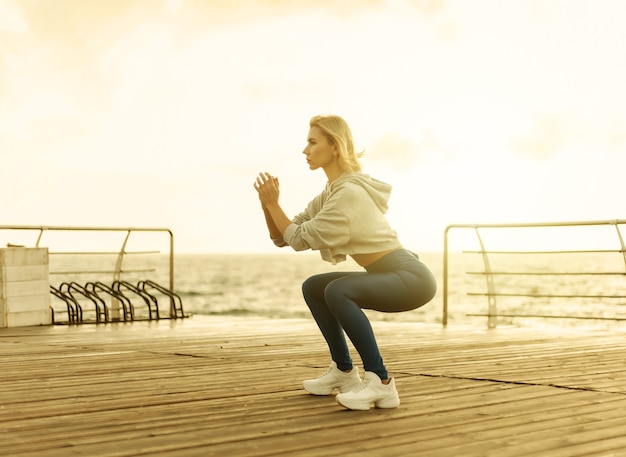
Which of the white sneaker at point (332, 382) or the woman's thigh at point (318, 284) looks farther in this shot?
the white sneaker at point (332, 382)

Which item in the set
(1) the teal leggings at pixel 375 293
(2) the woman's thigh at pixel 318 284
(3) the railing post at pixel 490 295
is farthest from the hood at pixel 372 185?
(3) the railing post at pixel 490 295

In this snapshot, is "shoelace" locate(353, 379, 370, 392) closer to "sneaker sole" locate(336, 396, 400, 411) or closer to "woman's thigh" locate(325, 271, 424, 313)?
"sneaker sole" locate(336, 396, 400, 411)

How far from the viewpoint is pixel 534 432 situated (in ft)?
12.1

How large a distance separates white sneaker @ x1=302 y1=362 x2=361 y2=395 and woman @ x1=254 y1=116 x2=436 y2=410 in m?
0.29

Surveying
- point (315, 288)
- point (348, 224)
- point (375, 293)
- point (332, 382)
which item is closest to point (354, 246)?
point (348, 224)

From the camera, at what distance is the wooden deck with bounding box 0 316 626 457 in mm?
3459

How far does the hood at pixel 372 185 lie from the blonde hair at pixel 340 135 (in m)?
0.06

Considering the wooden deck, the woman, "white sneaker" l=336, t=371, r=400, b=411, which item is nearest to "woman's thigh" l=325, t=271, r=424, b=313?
the woman

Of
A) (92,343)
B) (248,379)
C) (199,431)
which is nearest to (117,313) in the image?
(92,343)

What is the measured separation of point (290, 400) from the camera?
4.50m

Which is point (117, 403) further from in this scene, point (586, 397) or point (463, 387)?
point (586, 397)

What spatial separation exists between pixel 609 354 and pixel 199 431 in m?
3.82

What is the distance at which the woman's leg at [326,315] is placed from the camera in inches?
178

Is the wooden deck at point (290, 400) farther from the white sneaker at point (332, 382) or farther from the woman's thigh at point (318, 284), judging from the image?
the woman's thigh at point (318, 284)
